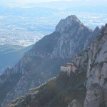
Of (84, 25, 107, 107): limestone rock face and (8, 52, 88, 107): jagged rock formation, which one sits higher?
(84, 25, 107, 107): limestone rock face

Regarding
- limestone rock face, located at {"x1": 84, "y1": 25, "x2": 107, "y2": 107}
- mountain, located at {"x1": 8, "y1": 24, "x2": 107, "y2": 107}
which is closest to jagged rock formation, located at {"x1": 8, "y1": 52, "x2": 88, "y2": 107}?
mountain, located at {"x1": 8, "y1": 24, "x2": 107, "y2": 107}

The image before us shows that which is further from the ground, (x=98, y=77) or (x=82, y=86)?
(x=98, y=77)

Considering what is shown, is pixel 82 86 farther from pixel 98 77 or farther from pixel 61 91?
pixel 98 77

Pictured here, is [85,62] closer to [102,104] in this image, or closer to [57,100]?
[57,100]

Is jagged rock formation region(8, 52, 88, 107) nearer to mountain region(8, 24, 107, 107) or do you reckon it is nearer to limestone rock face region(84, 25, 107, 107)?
mountain region(8, 24, 107, 107)

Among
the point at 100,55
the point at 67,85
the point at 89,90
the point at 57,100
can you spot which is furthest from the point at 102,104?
the point at 67,85

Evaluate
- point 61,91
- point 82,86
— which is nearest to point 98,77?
point 82,86

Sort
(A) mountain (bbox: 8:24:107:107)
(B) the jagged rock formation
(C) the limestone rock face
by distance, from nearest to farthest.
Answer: (C) the limestone rock face
(A) mountain (bbox: 8:24:107:107)
(B) the jagged rock formation

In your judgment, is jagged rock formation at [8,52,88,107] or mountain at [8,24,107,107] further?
jagged rock formation at [8,52,88,107]
